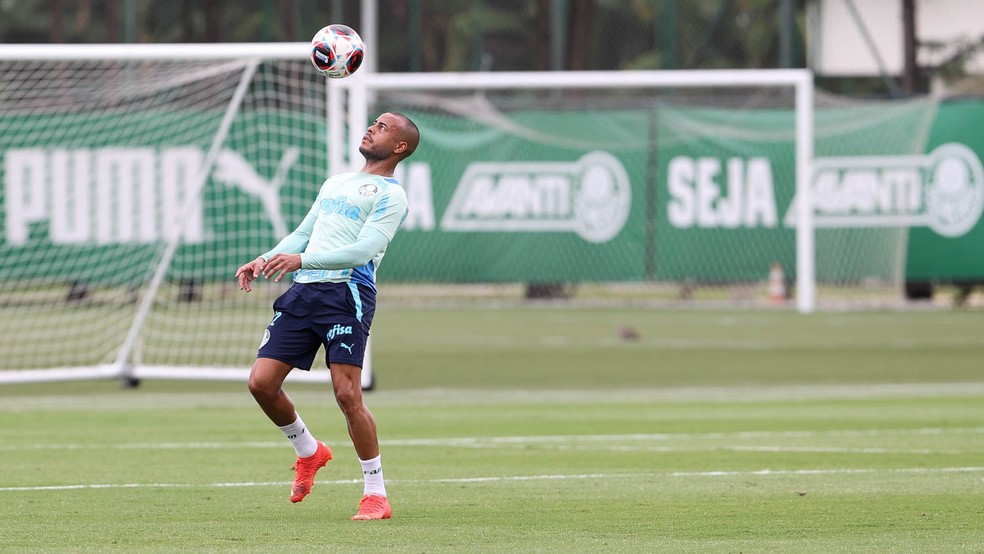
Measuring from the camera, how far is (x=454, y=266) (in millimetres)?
27094

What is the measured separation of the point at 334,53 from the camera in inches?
363

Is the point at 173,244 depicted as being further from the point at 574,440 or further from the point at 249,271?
the point at 249,271

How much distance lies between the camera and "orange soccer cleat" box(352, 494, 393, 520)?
7.70 meters

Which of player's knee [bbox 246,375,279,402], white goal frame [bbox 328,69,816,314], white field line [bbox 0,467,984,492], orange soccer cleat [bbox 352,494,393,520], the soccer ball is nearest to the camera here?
orange soccer cleat [bbox 352,494,393,520]

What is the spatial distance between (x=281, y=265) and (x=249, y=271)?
266mm

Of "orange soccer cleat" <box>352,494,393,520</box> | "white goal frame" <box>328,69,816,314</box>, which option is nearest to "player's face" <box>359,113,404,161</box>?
"orange soccer cleat" <box>352,494,393,520</box>

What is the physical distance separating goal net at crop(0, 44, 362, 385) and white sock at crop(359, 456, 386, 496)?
37.4ft

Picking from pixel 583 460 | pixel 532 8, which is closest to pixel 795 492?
pixel 583 460

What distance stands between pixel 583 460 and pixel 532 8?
111 feet

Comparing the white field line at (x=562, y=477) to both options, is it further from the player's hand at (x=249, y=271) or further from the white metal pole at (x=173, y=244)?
the white metal pole at (x=173, y=244)

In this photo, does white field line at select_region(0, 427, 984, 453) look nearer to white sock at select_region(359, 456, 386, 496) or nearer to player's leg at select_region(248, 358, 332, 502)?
player's leg at select_region(248, 358, 332, 502)

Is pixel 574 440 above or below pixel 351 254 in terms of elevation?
below

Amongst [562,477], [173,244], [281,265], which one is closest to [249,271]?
[281,265]

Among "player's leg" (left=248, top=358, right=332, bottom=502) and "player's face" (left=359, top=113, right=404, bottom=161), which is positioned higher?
"player's face" (left=359, top=113, right=404, bottom=161)
